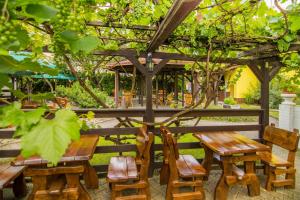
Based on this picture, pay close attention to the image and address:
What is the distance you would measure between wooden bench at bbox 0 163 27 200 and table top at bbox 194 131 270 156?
263cm

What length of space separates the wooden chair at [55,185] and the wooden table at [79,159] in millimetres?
51

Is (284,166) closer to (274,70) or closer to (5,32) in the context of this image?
(274,70)

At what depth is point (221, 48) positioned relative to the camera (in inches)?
144

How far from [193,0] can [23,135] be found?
1270 mm

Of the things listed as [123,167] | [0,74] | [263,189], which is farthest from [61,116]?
[263,189]

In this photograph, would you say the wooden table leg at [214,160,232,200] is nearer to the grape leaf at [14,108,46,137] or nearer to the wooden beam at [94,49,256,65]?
the wooden beam at [94,49,256,65]

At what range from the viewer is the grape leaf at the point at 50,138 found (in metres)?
0.64

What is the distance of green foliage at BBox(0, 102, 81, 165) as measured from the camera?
65 centimetres

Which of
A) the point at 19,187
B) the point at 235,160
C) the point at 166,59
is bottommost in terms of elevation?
the point at 19,187

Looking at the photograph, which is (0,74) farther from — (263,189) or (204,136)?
(263,189)

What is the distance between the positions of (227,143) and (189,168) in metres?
0.72

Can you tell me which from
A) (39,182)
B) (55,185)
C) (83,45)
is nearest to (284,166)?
(55,185)

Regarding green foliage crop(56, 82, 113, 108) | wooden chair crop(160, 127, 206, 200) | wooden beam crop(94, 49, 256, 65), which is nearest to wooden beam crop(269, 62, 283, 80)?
wooden beam crop(94, 49, 256, 65)

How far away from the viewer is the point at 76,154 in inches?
110
